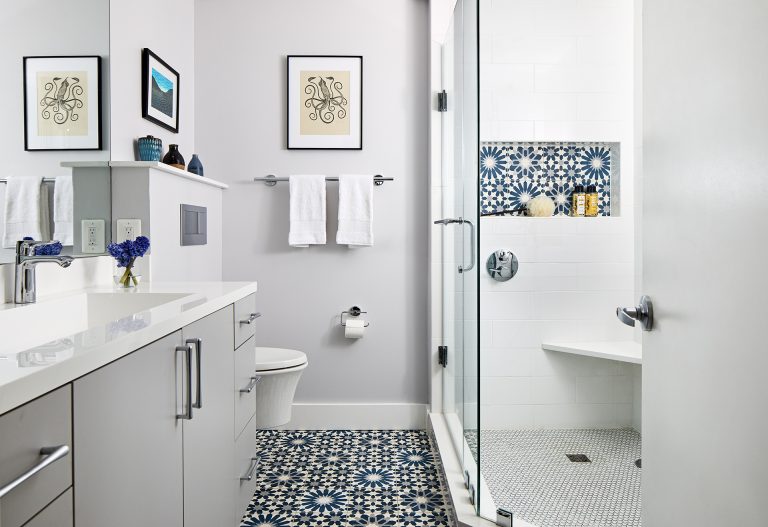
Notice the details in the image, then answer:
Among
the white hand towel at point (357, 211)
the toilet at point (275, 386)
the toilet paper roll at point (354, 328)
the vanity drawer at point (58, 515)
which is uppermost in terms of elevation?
the white hand towel at point (357, 211)

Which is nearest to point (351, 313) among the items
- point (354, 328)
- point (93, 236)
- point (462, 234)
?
point (354, 328)

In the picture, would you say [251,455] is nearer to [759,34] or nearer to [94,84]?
[94,84]

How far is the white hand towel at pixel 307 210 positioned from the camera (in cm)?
281

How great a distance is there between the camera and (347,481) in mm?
2283

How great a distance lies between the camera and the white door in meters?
0.71

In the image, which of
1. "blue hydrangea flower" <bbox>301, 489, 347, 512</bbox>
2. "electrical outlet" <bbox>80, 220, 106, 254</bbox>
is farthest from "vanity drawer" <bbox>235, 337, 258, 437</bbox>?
"electrical outlet" <bbox>80, 220, 106, 254</bbox>

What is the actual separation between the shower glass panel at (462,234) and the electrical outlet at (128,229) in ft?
3.96

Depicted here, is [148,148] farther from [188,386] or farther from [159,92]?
[188,386]

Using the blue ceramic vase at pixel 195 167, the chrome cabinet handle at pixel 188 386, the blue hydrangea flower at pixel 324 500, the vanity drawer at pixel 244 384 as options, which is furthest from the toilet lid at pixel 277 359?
the chrome cabinet handle at pixel 188 386

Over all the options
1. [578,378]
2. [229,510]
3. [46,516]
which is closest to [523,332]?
[578,378]

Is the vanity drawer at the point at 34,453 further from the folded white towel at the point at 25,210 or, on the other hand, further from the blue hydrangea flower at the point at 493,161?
the blue hydrangea flower at the point at 493,161

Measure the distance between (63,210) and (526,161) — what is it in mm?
2012

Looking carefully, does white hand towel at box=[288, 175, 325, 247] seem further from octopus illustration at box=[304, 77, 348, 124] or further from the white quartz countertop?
the white quartz countertop

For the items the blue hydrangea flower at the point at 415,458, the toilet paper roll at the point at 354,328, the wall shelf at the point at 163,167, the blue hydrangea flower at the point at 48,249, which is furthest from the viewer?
the toilet paper roll at the point at 354,328
